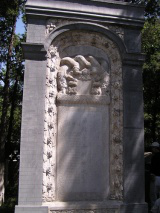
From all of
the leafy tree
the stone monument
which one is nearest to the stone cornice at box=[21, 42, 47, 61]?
the stone monument

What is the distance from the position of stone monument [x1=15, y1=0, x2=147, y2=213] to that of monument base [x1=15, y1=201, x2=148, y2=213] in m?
0.02

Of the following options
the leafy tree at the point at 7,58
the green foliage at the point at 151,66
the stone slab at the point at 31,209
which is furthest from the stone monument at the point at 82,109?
the green foliage at the point at 151,66

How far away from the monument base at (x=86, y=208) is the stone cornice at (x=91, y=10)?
5007mm

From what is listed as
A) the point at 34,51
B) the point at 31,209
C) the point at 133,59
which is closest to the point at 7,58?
the point at 34,51

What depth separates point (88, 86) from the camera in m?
7.71

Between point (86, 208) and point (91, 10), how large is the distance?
5398mm

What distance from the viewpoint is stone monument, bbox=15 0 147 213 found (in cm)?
693

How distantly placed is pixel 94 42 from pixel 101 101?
177 cm

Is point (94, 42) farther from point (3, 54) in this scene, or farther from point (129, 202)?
point (3, 54)

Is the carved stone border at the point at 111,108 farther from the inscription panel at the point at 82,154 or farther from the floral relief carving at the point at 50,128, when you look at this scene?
the inscription panel at the point at 82,154

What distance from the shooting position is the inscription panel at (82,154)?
7129 mm

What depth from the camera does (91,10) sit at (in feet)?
25.6

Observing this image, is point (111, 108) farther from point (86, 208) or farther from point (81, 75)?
point (86, 208)

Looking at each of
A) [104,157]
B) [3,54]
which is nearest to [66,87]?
[104,157]
